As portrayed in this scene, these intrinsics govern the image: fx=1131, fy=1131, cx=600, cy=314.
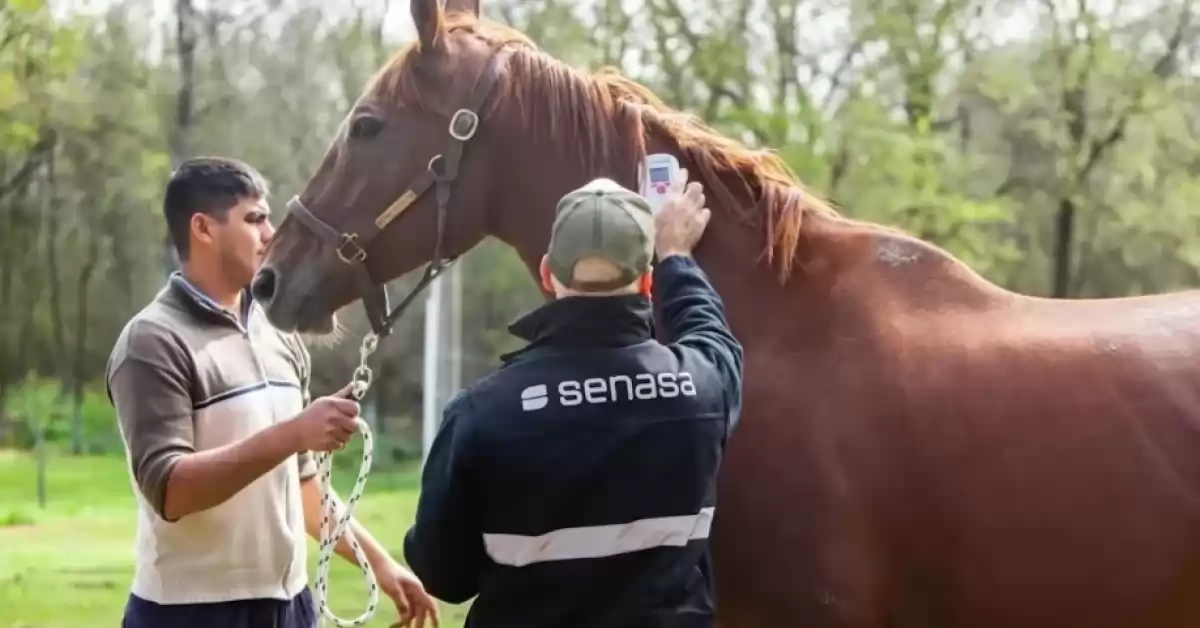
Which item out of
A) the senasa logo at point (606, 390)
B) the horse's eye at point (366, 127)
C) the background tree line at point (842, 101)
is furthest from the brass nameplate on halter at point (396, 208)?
the background tree line at point (842, 101)

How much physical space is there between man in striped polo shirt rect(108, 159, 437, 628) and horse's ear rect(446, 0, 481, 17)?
2.27 feet

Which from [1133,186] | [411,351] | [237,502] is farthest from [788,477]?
[411,351]

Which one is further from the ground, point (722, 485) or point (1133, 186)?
point (722, 485)

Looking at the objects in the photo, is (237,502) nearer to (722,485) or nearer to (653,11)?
(722,485)

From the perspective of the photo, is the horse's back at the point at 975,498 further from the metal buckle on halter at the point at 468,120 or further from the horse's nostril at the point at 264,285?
the horse's nostril at the point at 264,285

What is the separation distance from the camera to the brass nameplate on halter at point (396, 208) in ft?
9.26

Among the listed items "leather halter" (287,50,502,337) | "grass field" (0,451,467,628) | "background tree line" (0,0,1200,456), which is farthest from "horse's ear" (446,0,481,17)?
"background tree line" (0,0,1200,456)

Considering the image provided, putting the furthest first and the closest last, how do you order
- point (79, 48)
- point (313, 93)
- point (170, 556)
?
point (313, 93) < point (79, 48) < point (170, 556)

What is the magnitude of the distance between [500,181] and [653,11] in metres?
14.0

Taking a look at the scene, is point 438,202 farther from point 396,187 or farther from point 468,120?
point 468,120

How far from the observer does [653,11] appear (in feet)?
53.2

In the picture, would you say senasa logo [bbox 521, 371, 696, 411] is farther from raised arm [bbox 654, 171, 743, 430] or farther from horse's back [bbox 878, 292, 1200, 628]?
horse's back [bbox 878, 292, 1200, 628]

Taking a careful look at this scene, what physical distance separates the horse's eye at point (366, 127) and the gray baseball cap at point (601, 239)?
0.91m

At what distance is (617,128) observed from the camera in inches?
111
